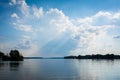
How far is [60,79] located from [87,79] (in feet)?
17.4

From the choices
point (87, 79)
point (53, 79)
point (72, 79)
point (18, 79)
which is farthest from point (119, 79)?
point (18, 79)

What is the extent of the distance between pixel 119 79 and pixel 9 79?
21.7 meters

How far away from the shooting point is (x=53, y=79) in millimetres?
46281

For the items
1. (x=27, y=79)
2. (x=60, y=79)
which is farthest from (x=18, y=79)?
(x=60, y=79)

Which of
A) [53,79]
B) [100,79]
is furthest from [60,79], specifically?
[100,79]

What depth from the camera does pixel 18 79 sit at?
46.0 metres

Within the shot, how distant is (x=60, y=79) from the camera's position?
46031 mm

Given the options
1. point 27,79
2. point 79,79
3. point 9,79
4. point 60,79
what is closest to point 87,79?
point 79,79

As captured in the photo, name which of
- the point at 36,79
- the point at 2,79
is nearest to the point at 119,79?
the point at 36,79

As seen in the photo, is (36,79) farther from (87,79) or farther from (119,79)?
(119,79)

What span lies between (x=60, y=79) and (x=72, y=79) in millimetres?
2409

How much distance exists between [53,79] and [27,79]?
515cm

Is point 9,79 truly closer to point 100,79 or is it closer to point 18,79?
point 18,79

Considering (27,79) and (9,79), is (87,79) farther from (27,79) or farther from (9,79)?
(9,79)
